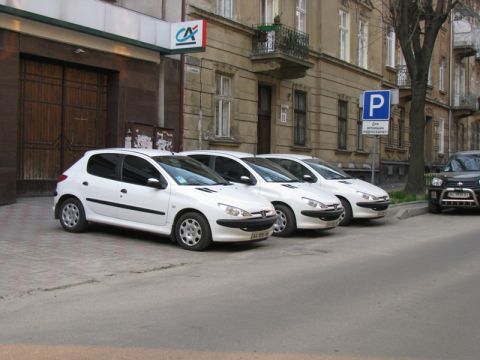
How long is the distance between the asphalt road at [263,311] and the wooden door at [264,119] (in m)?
13.6

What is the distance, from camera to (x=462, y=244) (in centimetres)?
1061

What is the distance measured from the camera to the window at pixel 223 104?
20.2 meters

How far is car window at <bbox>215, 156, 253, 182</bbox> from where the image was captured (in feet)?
38.8

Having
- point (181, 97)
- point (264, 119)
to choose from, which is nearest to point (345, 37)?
point (264, 119)

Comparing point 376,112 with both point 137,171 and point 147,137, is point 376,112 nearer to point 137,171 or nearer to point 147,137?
point 147,137

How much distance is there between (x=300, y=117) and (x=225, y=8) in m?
6.42

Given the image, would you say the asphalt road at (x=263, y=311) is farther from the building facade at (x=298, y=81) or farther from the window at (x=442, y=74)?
the window at (x=442, y=74)

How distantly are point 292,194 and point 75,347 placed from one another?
699 centimetres

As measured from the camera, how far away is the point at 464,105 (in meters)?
40.5

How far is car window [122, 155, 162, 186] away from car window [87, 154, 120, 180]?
0.21 metres

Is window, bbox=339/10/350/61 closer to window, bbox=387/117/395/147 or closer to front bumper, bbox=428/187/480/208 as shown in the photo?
window, bbox=387/117/395/147

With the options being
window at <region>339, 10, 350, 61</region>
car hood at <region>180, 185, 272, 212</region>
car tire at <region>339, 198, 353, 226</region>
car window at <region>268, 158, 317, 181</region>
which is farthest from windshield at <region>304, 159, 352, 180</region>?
window at <region>339, 10, 350, 61</region>

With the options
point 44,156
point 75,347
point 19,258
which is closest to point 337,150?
point 44,156

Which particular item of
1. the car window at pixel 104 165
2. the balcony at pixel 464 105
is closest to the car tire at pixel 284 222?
the car window at pixel 104 165
